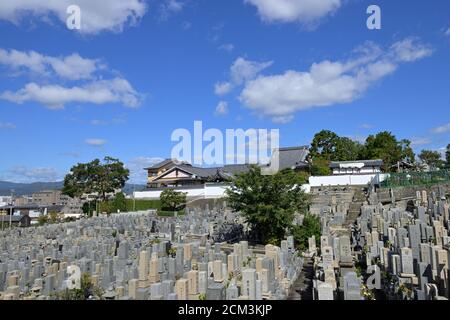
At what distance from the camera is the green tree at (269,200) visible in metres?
12.9

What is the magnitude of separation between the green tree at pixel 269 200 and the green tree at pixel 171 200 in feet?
59.0

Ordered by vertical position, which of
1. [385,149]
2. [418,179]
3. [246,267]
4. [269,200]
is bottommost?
[246,267]

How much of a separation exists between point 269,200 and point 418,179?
1484 centimetres

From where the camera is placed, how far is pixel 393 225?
43.6 feet

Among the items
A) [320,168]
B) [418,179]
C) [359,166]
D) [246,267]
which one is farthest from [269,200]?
[359,166]

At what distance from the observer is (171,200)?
3111cm

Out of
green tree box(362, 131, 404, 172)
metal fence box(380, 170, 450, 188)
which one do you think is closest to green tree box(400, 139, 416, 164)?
green tree box(362, 131, 404, 172)

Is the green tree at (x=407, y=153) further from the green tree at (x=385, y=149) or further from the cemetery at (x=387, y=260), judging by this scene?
the cemetery at (x=387, y=260)

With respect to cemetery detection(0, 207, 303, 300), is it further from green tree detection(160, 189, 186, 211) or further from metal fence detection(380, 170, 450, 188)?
green tree detection(160, 189, 186, 211)

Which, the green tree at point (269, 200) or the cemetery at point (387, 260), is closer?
A: the cemetery at point (387, 260)

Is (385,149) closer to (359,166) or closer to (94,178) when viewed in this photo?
(359,166)

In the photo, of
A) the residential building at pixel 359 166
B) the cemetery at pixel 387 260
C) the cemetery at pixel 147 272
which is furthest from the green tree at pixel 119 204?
the cemetery at pixel 387 260
